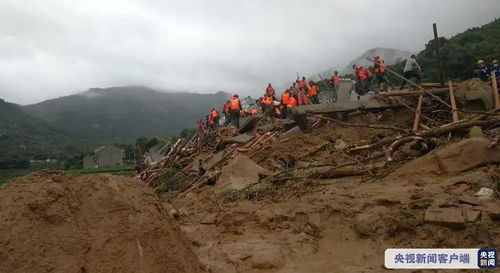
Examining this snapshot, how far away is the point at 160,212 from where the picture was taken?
513 cm

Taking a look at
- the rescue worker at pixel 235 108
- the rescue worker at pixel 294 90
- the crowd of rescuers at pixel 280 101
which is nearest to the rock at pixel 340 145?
the crowd of rescuers at pixel 280 101

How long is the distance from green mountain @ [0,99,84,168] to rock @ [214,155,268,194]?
61.8 meters

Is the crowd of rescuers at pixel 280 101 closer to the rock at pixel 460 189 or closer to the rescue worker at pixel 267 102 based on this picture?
the rescue worker at pixel 267 102

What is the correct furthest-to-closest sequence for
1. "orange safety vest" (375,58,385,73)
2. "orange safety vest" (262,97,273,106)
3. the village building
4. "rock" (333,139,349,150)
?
the village building → "orange safety vest" (262,97,273,106) → "rock" (333,139,349,150) → "orange safety vest" (375,58,385,73)

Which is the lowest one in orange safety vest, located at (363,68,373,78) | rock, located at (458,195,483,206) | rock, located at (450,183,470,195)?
rock, located at (458,195,483,206)

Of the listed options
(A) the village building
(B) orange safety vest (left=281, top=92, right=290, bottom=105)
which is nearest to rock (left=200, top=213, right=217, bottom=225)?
(B) orange safety vest (left=281, top=92, right=290, bottom=105)

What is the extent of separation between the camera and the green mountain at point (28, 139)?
246 ft

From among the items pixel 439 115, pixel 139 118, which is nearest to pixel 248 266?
pixel 439 115

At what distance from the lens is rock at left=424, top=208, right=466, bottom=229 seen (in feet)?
19.4

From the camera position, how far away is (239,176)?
419 inches

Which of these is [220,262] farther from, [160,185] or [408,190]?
[160,185]

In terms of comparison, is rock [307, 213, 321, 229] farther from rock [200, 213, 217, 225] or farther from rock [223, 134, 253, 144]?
rock [223, 134, 253, 144]

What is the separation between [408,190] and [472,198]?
1.08 meters

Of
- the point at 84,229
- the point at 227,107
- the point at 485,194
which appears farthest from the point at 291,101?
the point at 84,229
